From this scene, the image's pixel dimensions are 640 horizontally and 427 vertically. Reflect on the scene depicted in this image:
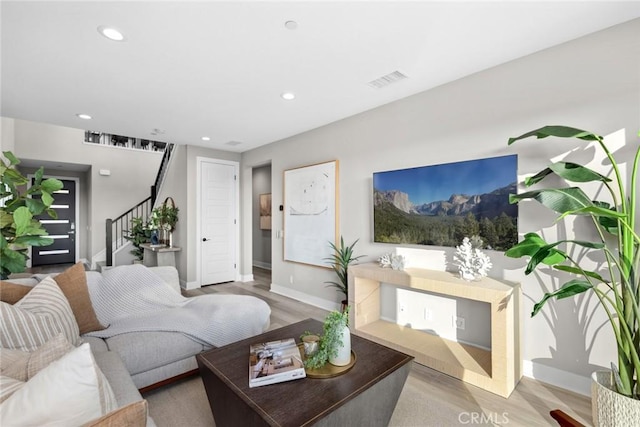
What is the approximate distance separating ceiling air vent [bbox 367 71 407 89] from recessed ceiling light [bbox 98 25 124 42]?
82.9 inches

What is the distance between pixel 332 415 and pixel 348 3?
229 centimetres

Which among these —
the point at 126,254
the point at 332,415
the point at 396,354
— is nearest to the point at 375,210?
the point at 396,354

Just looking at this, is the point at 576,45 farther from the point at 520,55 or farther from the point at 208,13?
the point at 208,13

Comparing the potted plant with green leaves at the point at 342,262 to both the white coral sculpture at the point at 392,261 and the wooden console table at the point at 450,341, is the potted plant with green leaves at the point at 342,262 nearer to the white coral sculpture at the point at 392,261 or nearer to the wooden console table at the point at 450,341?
the wooden console table at the point at 450,341

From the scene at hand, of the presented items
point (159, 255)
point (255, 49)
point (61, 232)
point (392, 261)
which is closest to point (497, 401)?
point (392, 261)

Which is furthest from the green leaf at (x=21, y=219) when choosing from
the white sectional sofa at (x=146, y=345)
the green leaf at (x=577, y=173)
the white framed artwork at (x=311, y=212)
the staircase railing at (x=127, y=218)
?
the staircase railing at (x=127, y=218)

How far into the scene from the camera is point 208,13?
1919 millimetres

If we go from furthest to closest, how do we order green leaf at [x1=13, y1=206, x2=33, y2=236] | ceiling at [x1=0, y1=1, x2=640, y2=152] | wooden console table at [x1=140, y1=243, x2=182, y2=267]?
wooden console table at [x1=140, y1=243, x2=182, y2=267]
ceiling at [x1=0, y1=1, x2=640, y2=152]
green leaf at [x1=13, y1=206, x2=33, y2=236]

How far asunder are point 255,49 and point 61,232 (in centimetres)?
856

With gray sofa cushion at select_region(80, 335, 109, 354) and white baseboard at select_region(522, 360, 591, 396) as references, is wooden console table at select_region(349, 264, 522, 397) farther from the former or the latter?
gray sofa cushion at select_region(80, 335, 109, 354)

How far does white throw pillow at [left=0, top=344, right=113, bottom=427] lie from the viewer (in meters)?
0.75

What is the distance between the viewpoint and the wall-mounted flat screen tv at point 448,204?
2.55m

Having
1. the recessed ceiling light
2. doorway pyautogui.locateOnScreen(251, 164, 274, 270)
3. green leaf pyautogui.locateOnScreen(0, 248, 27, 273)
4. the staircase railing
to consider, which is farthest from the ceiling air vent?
the staircase railing

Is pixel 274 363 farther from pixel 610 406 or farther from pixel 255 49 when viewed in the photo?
pixel 255 49
